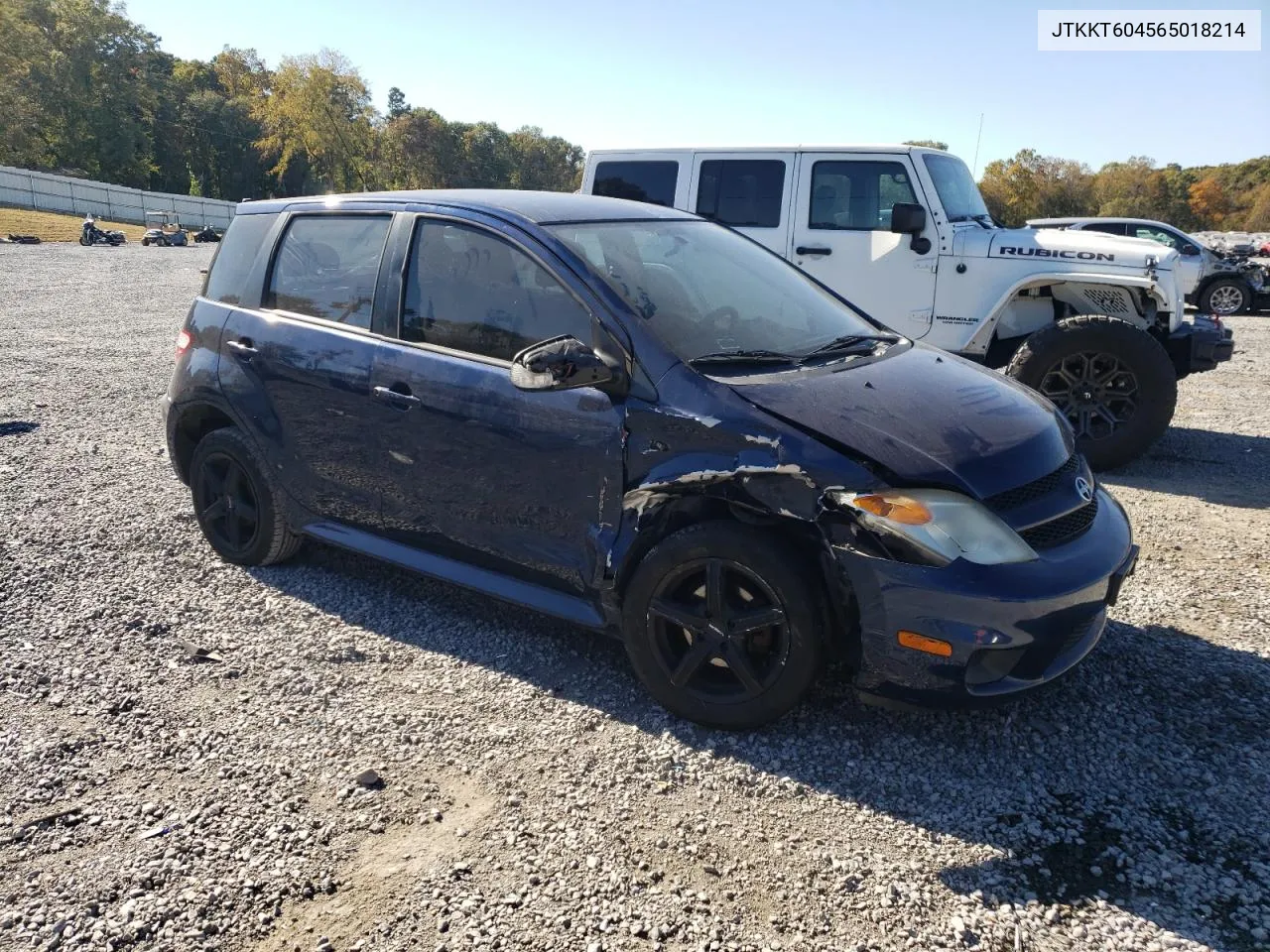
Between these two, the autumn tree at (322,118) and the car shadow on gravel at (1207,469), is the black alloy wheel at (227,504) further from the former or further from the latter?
the autumn tree at (322,118)

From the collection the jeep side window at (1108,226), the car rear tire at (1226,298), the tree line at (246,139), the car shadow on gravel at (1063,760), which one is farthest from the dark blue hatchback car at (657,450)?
the tree line at (246,139)

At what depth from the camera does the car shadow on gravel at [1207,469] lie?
602 cm

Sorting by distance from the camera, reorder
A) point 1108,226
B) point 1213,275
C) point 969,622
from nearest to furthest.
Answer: point 969,622 < point 1108,226 < point 1213,275

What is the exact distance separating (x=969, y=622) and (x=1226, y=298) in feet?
57.2

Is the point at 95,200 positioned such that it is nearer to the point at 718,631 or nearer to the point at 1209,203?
the point at 718,631

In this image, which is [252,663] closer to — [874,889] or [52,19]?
[874,889]

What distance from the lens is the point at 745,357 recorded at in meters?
3.36

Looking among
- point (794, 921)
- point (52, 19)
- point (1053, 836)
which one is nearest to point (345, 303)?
point (794, 921)

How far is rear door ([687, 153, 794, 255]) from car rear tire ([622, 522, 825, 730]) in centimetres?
479

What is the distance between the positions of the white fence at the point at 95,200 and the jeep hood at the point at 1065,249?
158ft

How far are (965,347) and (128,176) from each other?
246 ft

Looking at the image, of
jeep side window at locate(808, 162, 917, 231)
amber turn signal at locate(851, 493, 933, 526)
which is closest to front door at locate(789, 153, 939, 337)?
jeep side window at locate(808, 162, 917, 231)

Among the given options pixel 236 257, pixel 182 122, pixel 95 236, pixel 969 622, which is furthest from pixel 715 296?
pixel 182 122

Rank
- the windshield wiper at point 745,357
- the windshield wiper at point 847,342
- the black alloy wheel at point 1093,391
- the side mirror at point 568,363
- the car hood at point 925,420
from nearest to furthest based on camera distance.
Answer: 1. the car hood at point 925,420
2. the side mirror at point 568,363
3. the windshield wiper at point 745,357
4. the windshield wiper at point 847,342
5. the black alloy wheel at point 1093,391
